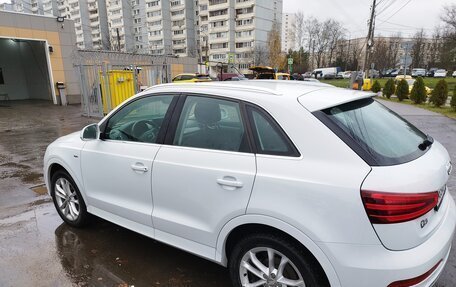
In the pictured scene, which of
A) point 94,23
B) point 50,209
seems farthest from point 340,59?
point 50,209

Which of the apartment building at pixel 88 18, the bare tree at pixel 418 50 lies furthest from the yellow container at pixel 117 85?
the apartment building at pixel 88 18

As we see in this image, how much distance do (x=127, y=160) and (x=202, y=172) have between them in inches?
35.7

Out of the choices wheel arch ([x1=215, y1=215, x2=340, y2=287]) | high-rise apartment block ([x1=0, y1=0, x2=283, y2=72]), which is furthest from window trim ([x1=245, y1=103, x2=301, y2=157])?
high-rise apartment block ([x1=0, y1=0, x2=283, y2=72])

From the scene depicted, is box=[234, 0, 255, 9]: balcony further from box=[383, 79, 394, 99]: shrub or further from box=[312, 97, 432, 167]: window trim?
box=[312, 97, 432, 167]: window trim

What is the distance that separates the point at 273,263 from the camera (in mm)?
2242

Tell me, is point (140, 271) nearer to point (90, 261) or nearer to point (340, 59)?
point (90, 261)

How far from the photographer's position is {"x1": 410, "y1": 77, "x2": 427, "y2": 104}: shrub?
16125 millimetres

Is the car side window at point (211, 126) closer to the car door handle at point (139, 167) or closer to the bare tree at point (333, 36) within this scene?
the car door handle at point (139, 167)

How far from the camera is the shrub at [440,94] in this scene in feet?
47.7

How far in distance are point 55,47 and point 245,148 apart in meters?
19.4

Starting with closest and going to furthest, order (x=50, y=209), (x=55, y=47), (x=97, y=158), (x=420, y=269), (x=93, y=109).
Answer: (x=420, y=269)
(x=97, y=158)
(x=50, y=209)
(x=93, y=109)
(x=55, y=47)

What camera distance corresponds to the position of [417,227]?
191cm

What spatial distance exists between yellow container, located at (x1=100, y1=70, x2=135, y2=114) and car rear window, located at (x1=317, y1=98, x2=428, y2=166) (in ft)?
34.7

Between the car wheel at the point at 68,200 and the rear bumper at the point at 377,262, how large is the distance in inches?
113
